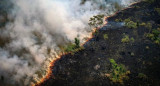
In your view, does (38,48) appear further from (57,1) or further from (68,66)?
(57,1)

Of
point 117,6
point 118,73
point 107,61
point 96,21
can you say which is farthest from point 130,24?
point 118,73

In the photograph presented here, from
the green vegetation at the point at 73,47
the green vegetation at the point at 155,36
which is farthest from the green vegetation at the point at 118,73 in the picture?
the green vegetation at the point at 155,36

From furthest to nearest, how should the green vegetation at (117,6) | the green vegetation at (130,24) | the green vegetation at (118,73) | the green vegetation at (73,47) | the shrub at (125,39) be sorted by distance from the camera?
the green vegetation at (117,6) → the green vegetation at (130,24) → the shrub at (125,39) → the green vegetation at (73,47) → the green vegetation at (118,73)

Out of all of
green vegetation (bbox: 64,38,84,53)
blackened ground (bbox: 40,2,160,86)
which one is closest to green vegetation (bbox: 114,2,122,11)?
blackened ground (bbox: 40,2,160,86)

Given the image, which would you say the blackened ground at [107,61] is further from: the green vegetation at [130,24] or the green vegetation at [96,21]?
the green vegetation at [96,21]

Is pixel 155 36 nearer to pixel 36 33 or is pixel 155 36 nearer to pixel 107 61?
pixel 107 61

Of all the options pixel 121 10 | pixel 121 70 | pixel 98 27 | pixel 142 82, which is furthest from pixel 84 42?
pixel 121 10
